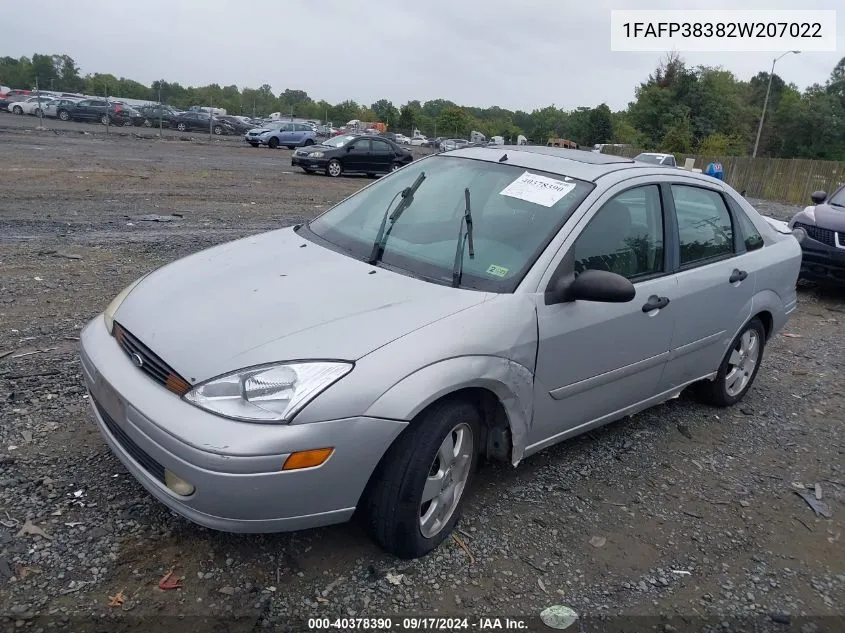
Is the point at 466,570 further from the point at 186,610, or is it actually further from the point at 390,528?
the point at 186,610

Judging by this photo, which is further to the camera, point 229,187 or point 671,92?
point 671,92

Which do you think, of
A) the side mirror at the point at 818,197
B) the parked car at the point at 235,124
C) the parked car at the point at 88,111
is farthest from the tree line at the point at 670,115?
the side mirror at the point at 818,197

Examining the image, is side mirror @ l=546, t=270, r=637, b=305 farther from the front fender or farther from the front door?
the front fender

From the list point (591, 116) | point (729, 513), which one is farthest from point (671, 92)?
point (729, 513)

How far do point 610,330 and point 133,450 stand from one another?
7.56ft

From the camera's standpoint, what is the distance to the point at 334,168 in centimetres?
2256

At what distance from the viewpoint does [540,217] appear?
11.7ft

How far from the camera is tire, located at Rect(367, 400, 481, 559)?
2.77 meters

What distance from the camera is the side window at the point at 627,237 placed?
11.7 feet

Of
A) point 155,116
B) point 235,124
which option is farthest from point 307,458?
point 235,124

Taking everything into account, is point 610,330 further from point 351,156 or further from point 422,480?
point 351,156

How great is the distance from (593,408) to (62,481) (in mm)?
2639

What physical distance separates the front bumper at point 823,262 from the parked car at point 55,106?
1626 inches

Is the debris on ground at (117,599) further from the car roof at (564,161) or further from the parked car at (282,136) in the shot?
the parked car at (282,136)
